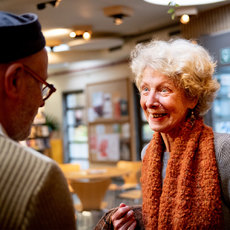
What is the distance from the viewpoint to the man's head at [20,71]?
0.88 metres

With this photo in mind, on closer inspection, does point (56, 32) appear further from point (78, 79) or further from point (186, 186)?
point (186, 186)

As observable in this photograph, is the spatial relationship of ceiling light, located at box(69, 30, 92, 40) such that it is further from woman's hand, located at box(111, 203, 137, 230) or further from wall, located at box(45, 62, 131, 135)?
woman's hand, located at box(111, 203, 137, 230)

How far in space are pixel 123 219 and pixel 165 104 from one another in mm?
595

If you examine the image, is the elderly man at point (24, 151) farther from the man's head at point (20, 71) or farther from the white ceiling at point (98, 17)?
the white ceiling at point (98, 17)

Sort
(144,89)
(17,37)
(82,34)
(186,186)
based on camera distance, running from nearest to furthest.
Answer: (17,37)
(186,186)
(144,89)
(82,34)

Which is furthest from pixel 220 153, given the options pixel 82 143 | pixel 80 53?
pixel 82 143

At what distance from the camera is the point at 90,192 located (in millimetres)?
5562

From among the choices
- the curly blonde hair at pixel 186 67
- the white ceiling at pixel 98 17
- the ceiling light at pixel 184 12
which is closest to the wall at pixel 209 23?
the white ceiling at pixel 98 17

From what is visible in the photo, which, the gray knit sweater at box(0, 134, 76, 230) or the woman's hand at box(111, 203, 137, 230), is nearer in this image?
the gray knit sweater at box(0, 134, 76, 230)

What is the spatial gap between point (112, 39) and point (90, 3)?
202 centimetres

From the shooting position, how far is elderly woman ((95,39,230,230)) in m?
1.56

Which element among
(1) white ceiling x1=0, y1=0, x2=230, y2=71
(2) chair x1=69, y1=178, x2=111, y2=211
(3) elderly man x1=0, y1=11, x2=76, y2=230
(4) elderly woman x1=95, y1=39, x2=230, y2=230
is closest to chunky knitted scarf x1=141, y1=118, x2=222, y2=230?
(4) elderly woman x1=95, y1=39, x2=230, y2=230

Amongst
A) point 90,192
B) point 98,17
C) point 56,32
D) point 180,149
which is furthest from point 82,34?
point 180,149

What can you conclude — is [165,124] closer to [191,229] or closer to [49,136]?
[191,229]
